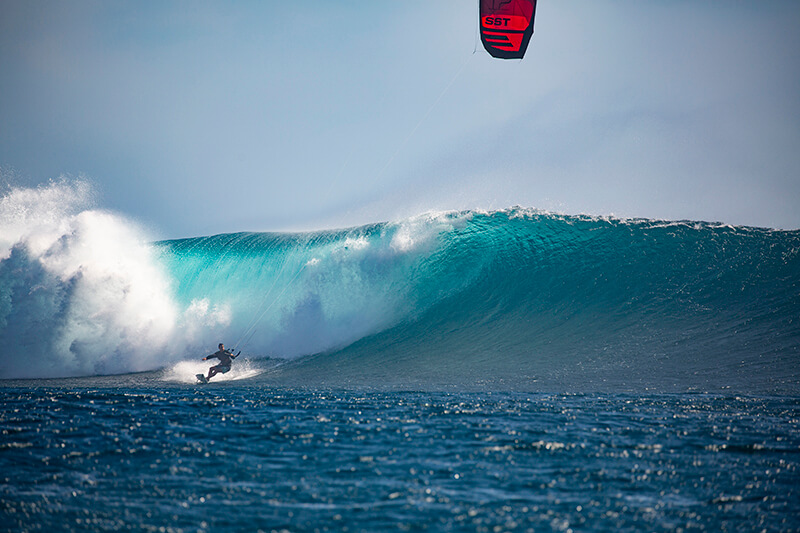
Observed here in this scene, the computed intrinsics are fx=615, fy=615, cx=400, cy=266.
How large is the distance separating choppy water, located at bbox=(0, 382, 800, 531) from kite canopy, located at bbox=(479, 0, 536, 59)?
6.19 metres

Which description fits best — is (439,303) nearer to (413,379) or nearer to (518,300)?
(518,300)

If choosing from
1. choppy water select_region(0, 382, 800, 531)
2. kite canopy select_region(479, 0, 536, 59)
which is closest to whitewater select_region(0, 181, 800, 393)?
choppy water select_region(0, 382, 800, 531)

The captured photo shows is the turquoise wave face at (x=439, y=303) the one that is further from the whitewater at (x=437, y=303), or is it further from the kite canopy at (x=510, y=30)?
the kite canopy at (x=510, y=30)

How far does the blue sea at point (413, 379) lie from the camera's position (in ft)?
13.3

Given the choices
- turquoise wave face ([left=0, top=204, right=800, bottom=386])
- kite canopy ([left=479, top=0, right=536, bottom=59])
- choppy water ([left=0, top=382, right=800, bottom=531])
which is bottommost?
choppy water ([left=0, top=382, right=800, bottom=531])

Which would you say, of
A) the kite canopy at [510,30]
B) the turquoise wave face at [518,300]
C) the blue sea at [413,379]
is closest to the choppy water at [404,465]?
the blue sea at [413,379]

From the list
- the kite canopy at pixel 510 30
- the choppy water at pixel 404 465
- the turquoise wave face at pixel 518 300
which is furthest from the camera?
the kite canopy at pixel 510 30

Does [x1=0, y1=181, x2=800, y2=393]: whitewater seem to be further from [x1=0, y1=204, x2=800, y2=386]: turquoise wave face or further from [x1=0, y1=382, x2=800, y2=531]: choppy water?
[x1=0, y1=382, x2=800, y2=531]: choppy water

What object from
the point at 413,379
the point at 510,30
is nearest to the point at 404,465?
the point at 413,379

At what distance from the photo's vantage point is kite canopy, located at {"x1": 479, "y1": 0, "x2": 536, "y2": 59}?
10.5m

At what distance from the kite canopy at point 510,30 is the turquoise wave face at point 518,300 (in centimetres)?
484

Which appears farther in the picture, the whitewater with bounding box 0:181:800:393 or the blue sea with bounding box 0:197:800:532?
the whitewater with bounding box 0:181:800:393

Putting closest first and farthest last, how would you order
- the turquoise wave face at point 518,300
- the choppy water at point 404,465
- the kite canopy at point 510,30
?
1. the choppy water at point 404,465
2. the turquoise wave face at point 518,300
3. the kite canopy at point 510,30

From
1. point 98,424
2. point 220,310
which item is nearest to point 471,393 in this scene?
point 98,424
